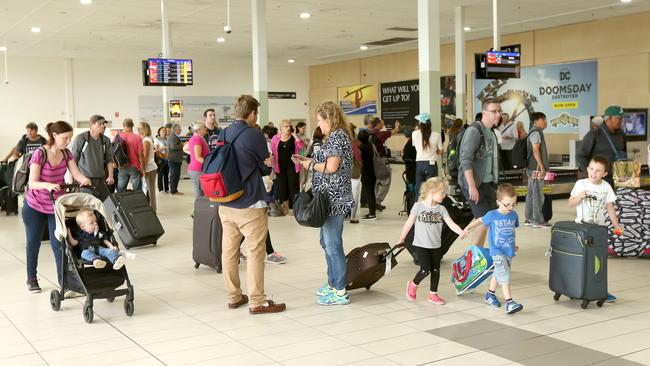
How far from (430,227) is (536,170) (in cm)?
500

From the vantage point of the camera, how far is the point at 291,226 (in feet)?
34.2

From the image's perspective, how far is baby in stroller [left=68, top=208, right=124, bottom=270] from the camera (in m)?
5.33

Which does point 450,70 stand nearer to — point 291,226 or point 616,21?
point 616,21

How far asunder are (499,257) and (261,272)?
1.82 metres

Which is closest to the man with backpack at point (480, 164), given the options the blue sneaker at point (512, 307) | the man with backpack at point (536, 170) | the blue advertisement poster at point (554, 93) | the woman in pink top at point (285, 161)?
the blue sneaker at point (512, 307)

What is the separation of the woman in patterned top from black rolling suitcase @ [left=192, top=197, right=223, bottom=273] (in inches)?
68.4

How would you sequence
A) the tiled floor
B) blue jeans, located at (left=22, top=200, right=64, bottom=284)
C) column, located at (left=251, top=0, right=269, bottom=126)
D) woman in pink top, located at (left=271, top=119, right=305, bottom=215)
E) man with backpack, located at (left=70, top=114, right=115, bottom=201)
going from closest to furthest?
the tiled floor → blue jeans, located at (left=22, top=200, right=64, bottom=284) → man with backpack, located at (left=70, top=114, right=115, bottom=201) → woman in pink top, located at (left=271, top=119, right=305, bottom=215) → column, located at (left=251, top=0, right=269, bottom=126)

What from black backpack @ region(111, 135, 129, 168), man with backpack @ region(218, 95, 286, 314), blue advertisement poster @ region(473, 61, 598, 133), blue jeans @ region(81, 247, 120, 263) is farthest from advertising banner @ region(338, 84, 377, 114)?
blue jeans @ region(81, 247, 120, 263)

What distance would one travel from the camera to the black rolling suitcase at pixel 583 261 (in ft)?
17.2

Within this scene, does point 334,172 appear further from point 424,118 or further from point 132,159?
point 132,159

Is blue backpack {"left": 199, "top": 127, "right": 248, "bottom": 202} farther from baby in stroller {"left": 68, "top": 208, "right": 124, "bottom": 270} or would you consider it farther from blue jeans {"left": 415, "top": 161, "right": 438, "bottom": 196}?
blue jeans {"left": 415, "top": 161, "right": 438, "bottom": 196}

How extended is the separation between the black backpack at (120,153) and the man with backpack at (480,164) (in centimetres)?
627

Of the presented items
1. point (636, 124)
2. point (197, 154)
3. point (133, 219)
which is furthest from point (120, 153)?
point (636, 124)

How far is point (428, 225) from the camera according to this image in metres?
5.47
